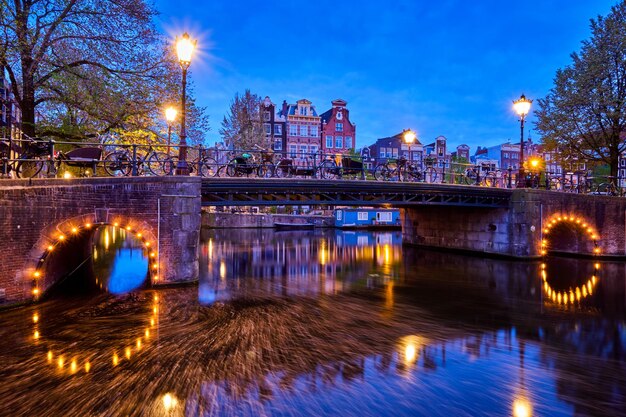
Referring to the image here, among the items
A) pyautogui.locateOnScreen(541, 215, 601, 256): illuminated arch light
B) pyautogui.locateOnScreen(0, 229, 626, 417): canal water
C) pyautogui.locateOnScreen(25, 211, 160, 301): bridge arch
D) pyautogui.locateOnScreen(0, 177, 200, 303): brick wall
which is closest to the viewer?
pyautogui.locateOnScreen(0, 229, 626, 417): canal water

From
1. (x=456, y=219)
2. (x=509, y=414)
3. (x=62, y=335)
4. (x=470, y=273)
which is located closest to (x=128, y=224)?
(x=62, y=335)

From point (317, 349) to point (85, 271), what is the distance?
579 inches

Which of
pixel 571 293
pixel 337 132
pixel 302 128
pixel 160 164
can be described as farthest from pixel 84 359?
pixel 337 132

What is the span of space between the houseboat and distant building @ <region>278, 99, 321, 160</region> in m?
12.4

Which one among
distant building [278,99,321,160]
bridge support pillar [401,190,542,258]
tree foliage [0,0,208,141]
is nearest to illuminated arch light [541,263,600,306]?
bridge support pillar [401,190,542,258]

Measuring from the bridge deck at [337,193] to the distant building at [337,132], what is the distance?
131ft

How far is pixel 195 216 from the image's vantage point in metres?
13.4

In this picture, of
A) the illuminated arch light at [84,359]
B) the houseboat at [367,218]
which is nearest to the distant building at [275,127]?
the houseboat at [367,218]

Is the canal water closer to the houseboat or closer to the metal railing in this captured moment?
the metal railing

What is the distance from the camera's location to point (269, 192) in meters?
16.1

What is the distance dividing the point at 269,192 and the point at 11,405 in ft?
37.4

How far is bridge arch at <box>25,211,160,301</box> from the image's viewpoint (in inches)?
421

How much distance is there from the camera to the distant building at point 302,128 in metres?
59.5

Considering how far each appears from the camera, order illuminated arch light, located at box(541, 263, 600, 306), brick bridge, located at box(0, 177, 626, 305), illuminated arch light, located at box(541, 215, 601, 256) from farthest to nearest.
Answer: illuminated arch light, located at box(541, 215, 601, 256)
illuminated arch light, located at box(541, 263, 600, 306)
brick bridge, located at box(0, 177, 626, 305)
